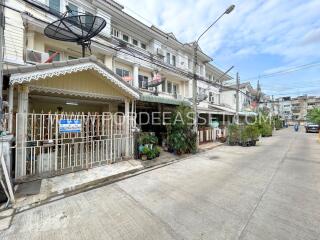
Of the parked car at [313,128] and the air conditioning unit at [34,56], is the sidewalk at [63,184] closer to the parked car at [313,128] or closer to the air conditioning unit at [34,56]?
the air conditioning unit at [34,56]

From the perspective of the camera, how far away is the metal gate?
547 cm

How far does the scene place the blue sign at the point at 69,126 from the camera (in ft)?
19.8

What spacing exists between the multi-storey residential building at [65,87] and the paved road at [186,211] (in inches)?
90.9

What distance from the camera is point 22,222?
11.7ft

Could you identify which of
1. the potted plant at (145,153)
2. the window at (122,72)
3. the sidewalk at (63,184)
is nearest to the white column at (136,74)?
the window at (122,72)

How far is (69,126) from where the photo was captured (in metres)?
6.22

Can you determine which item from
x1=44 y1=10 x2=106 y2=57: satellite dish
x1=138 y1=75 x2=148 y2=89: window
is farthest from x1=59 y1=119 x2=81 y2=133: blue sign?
x1=138 y1=75 x2=148 y2=89: window

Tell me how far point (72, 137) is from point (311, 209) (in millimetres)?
7514

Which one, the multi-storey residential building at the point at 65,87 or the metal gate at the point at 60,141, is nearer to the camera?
the metal gate at the point at 60,141

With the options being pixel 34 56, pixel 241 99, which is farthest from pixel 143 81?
pixel 241 99

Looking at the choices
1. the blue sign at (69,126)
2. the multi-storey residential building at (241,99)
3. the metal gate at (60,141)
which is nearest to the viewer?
the metal gate at (60,141)

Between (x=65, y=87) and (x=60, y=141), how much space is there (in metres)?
2.14

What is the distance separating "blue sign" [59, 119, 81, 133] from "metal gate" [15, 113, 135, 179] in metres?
0.05

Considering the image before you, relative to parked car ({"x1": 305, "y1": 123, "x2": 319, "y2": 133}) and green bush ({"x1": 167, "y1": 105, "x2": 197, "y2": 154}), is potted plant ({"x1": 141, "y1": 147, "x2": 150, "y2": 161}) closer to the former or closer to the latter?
green bush ({"x1": 167, "y1": 105, "x2": 197, "y2": 154})
